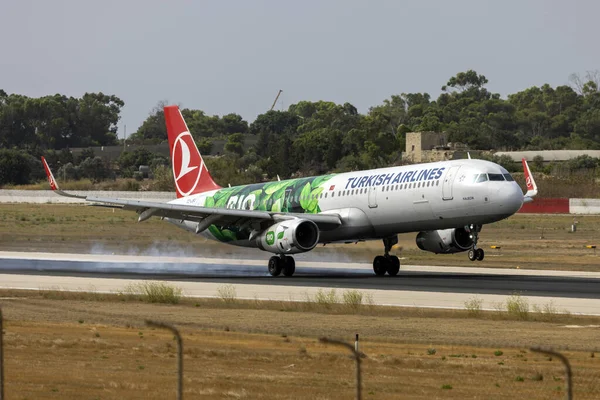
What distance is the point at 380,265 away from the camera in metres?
47.8

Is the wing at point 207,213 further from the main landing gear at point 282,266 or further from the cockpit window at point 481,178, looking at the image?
A: the cockpit window at point 481,178

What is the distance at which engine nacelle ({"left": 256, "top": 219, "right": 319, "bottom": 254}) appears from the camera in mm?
44688

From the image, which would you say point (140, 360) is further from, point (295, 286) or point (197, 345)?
point (295, 286)

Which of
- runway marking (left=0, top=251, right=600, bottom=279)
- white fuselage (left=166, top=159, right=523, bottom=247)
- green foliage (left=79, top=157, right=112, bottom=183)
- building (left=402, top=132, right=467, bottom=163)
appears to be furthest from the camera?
green foliage (left=79, top=157, right=112, bottom=183)

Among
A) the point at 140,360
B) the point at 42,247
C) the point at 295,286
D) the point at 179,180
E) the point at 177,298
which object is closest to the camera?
the point at 140,360

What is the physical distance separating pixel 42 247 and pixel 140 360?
4729 centimetres

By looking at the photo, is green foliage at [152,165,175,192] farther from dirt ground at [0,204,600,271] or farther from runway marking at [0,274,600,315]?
runway marking at [0,274,600,315]

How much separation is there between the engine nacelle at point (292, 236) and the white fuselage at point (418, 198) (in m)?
1.43

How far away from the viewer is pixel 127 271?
51031 mm

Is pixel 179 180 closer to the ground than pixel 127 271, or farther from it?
farther from it

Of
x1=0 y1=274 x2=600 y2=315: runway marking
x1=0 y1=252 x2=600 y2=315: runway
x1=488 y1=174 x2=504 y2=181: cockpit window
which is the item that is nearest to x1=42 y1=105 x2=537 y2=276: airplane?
x1=488 y1=174 x2=504 y2=181: cockpit window

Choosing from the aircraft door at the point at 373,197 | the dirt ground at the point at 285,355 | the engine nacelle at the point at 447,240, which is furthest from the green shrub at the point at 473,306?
the engine nacelle at the point at 447,240

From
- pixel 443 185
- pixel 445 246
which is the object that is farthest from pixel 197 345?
pixel 445 246

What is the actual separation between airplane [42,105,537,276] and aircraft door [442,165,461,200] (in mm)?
37
